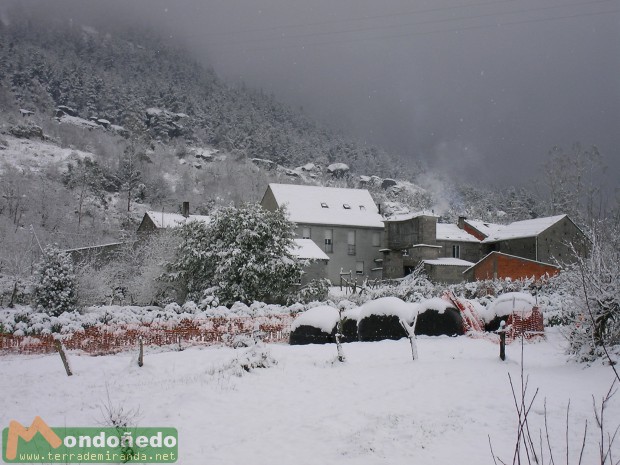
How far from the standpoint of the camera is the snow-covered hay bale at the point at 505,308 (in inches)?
718

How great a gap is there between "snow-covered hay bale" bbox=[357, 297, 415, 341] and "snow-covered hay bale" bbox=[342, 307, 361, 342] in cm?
41

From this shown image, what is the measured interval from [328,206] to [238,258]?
91.0 ft

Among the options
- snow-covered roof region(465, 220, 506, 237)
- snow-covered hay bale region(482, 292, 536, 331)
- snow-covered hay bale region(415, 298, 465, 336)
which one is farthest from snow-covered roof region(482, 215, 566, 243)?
snow-covered hay bale region(415, 298, 465, 336)

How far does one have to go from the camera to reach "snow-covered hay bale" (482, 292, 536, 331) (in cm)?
1823

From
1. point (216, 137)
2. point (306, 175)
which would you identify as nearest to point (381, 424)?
point (306, 175)

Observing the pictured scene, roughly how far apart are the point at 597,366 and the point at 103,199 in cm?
7975

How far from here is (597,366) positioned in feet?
36.9

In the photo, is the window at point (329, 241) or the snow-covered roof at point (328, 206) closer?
the window at point (329, 241)

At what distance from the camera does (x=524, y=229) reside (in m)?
47.8

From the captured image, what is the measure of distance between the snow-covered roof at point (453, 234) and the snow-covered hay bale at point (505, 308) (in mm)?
32536

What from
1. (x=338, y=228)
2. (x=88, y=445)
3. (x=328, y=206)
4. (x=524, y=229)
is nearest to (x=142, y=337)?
(x=88, y=445)

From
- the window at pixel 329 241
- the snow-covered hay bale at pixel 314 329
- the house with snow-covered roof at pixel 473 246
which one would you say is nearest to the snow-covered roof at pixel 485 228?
the house with snow-covered roof at pixel 473 246

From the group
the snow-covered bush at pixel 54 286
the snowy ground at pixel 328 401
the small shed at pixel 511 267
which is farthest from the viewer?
the small shed at pixel 511 267

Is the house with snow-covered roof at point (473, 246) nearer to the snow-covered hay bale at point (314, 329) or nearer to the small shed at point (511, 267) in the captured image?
the small shed at point (511, 267)
